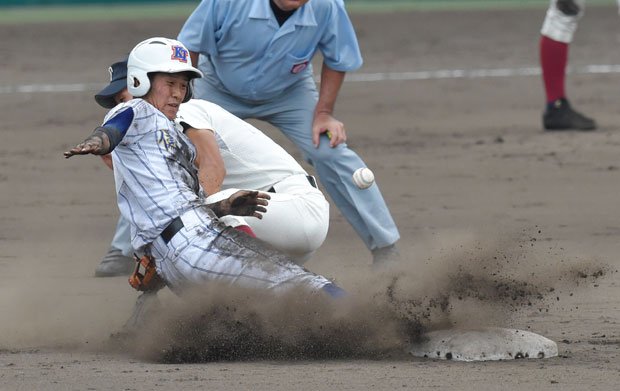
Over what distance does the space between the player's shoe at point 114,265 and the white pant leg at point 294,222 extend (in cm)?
121

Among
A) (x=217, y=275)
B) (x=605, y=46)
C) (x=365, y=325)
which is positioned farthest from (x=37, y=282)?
(x=605, y=46)

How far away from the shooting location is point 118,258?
22.5ft

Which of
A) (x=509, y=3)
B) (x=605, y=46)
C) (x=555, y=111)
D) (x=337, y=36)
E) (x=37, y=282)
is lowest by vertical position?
(x=509, y=3)

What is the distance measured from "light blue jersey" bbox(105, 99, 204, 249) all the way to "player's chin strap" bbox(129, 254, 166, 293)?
9 cm

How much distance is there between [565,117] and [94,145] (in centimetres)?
643

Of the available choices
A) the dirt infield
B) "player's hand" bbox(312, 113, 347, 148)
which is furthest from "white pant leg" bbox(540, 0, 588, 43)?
"player's hand" bbox(312, 113, 347, 148)

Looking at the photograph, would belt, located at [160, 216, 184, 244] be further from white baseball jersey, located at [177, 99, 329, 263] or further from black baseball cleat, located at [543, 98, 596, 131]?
black baseball cleat, located at [543, 98, 596, 131]

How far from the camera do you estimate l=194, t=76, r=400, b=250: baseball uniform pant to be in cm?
675

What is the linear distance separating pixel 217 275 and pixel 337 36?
6.86ft

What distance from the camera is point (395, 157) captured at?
10094 millimetres

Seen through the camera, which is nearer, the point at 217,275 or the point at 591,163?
the point at 217,275

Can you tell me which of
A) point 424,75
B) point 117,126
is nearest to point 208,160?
point 117,126

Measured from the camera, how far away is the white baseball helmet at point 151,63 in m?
5.34

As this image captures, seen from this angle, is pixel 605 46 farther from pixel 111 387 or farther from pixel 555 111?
pixel 111 387
